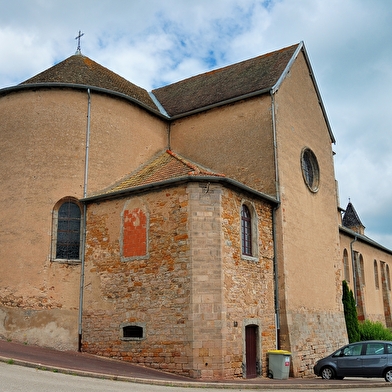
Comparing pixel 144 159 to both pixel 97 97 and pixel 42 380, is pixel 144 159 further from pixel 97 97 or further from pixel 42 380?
pixel 42 380

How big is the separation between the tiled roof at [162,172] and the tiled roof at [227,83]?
3179mm

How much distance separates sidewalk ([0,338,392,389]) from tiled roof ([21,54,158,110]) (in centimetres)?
937

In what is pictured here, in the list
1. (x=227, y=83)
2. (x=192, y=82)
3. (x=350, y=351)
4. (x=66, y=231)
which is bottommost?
(x=350, y=351)

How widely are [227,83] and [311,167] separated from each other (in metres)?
5.10

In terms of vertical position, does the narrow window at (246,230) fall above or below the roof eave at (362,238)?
below

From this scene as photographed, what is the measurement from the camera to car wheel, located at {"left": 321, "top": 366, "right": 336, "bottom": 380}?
15.3 metres

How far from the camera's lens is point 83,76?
61.1 ft

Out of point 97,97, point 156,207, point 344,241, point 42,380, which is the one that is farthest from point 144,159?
point 344,241

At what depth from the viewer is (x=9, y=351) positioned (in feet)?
43.1

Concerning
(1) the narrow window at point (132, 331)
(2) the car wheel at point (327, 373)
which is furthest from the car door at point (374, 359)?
(1) the narrow window at point (132, 331)

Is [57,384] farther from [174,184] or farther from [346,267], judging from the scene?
[346,267]

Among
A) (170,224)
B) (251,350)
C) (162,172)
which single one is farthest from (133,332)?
(162,172)

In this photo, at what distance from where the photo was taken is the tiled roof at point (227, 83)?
19500mm

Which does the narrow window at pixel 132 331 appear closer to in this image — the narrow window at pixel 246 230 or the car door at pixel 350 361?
the narrow window at pixel 246 230
